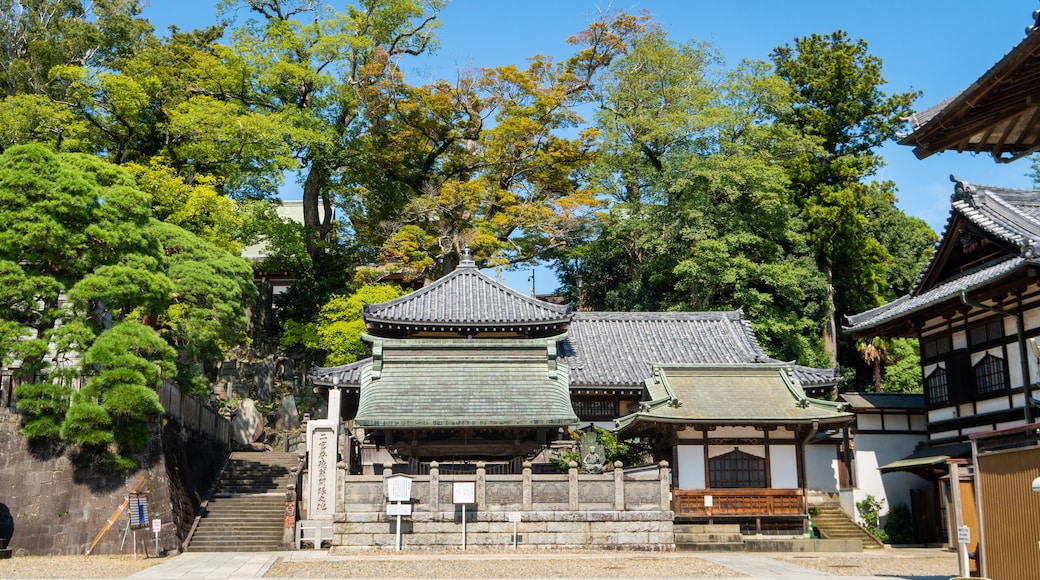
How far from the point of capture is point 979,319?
24828 mm

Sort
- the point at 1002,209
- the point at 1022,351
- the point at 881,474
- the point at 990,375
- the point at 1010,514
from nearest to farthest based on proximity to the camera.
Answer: the point at 1010,514 → the point at 1022,351 → the point at 990,375 → the point at 1002,209 → the point at 881,474

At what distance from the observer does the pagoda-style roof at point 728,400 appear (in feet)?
81.3

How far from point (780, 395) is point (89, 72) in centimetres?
3094

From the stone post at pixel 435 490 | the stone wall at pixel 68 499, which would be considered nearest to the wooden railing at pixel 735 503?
the stone post at pixel 435 490

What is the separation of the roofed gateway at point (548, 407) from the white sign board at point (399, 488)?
1.09 metres

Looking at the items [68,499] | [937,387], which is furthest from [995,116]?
[68,499]

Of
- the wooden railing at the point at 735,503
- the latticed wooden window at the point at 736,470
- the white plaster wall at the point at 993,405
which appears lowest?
the wooden railing at the point at 735,503

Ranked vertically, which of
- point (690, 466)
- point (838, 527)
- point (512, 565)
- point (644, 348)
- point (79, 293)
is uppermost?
point (79, 293)

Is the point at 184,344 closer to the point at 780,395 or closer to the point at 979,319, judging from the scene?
the point at 780,395

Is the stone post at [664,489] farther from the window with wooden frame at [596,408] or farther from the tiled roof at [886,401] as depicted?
the tiled roof at [886,401]

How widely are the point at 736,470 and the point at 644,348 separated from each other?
6.80 metres

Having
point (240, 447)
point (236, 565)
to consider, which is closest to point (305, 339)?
point (240, 447)

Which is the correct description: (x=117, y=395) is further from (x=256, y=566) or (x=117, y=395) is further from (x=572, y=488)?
(x=572, y=488)

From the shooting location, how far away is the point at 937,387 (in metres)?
26.9
